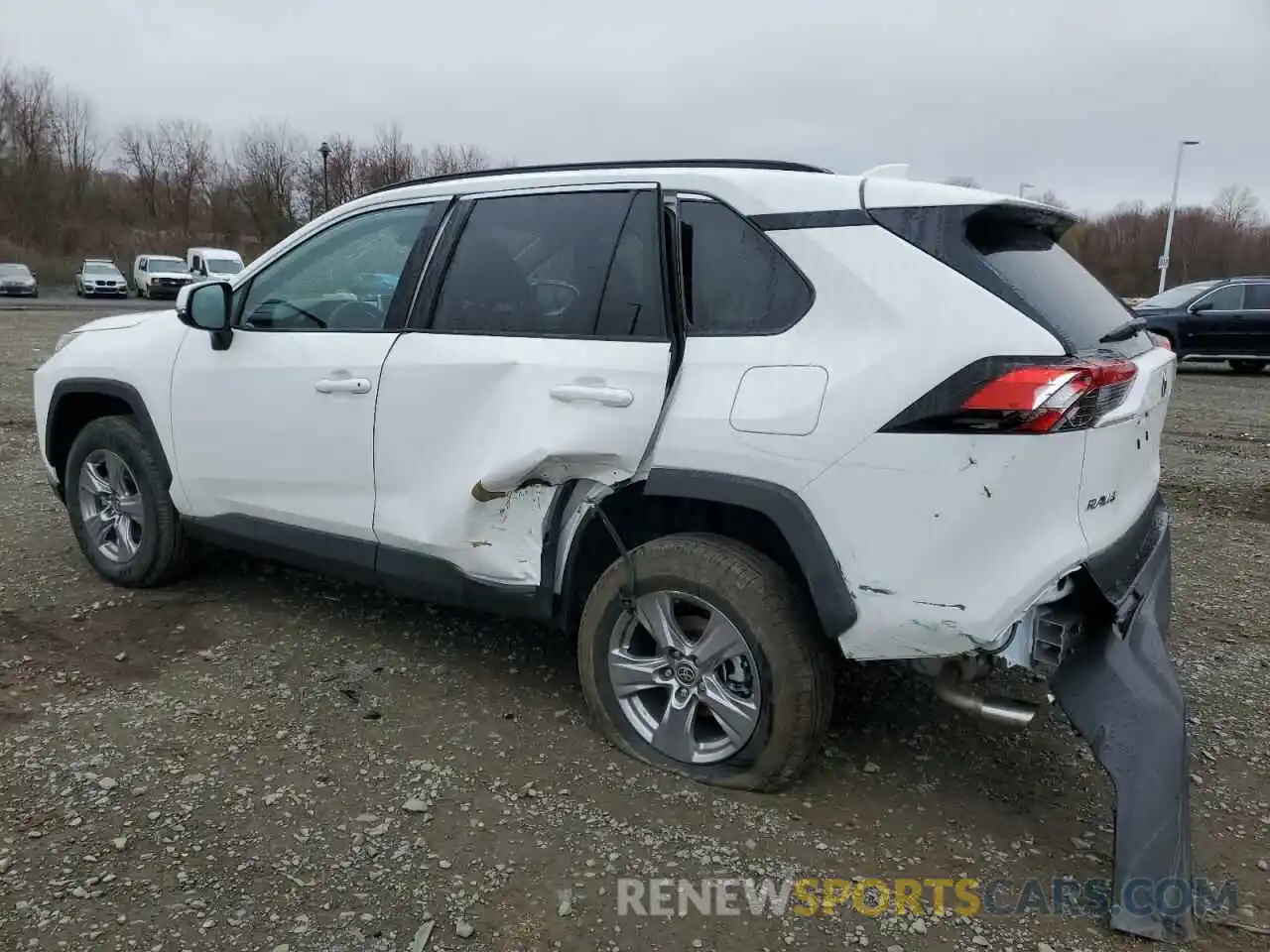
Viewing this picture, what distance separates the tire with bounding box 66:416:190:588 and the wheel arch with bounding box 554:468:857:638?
80.9 inches

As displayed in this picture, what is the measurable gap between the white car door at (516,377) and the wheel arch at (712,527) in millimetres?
128

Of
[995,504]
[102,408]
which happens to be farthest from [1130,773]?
[102,408]

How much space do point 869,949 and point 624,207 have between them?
2.22 m

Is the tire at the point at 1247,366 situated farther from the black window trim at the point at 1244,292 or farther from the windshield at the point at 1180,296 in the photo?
the windshield at the point at 1180,296

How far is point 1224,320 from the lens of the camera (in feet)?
48.6

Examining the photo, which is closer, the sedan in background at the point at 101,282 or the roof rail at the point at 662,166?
the roof rail at the point at 662,166

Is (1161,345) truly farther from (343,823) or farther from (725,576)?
(343,823)

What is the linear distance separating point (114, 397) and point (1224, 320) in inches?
619

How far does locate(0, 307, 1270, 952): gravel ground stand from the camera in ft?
7.75

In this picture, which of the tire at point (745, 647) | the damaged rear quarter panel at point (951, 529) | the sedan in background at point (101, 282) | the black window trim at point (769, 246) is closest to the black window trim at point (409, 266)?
the black window trim at point (769, 246)

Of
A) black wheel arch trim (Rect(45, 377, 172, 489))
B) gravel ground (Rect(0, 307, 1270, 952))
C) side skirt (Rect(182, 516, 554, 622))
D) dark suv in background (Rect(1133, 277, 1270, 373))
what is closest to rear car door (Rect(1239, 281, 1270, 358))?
dark suv in background (Rect(1133, 277, 1270, 373))

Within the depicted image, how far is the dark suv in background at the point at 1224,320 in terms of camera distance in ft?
48.1

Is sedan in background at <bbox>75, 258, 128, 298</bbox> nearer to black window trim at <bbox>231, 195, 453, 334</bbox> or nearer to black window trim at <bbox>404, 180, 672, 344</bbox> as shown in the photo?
black window trim at <bbox>231, 195, 453, 334</bbox>

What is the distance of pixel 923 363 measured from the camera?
2.43 m
